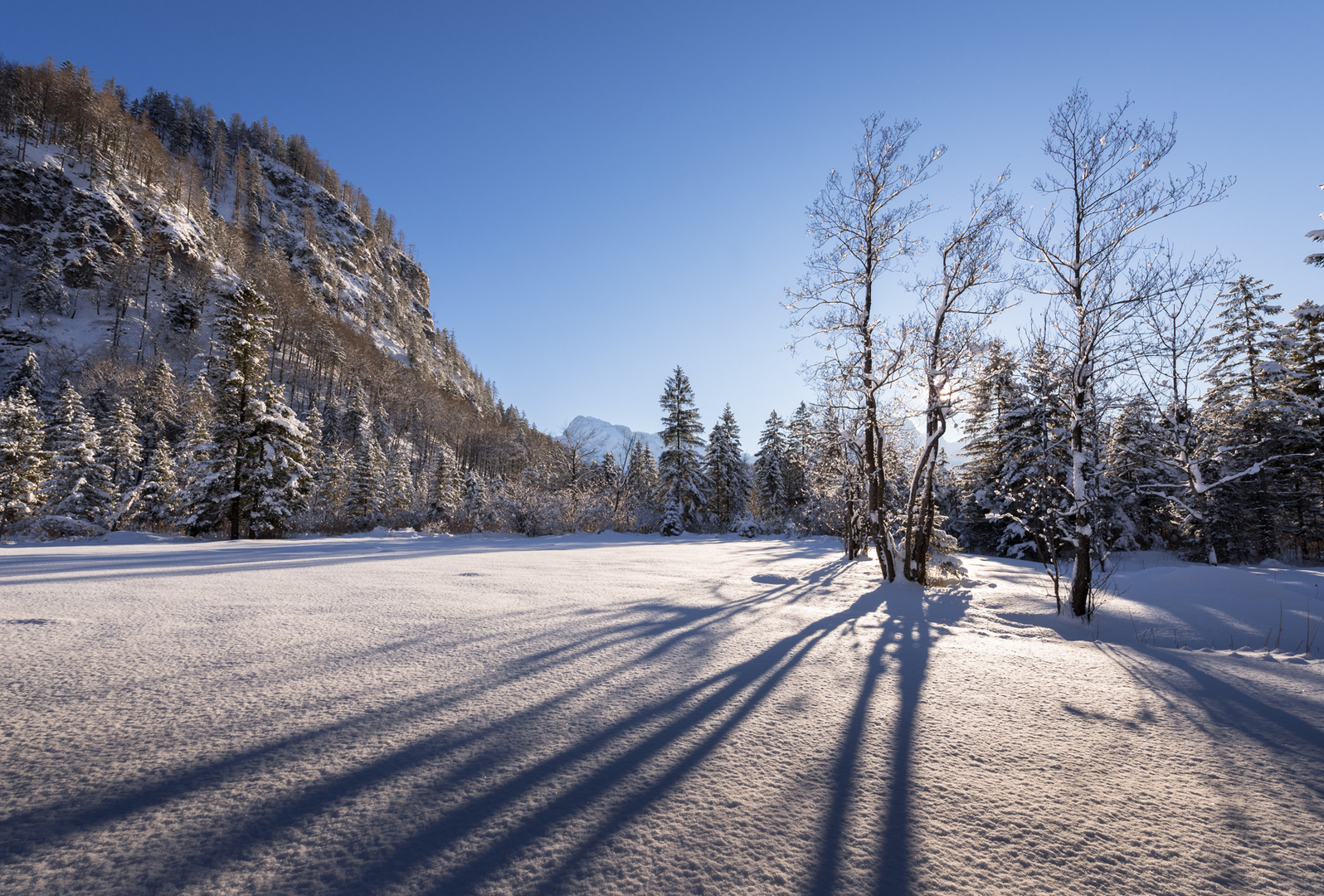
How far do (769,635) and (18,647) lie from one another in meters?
4.08

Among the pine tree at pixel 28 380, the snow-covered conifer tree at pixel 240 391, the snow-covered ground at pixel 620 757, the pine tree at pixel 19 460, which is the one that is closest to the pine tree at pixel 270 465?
the snow-covered conifer tree at pixel 240 391

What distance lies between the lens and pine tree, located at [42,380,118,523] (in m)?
21.3

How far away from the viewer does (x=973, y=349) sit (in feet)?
23.5

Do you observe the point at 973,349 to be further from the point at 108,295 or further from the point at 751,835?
the point at 108,295

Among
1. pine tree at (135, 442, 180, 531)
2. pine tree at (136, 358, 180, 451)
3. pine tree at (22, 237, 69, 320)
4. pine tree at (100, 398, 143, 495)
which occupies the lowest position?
pine tree at (135, 442, 180, 531)

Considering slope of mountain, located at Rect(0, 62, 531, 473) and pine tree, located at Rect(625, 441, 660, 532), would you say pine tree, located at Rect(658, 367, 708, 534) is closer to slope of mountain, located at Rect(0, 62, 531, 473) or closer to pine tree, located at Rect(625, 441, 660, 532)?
pine tree, located at Rect(625, 441, 660, 532)

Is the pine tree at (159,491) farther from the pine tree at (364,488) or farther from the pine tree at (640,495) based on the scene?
the pine tree at (640,495)

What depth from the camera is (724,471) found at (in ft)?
113

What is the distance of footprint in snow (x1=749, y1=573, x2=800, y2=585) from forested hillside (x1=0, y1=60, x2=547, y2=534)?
30530mm

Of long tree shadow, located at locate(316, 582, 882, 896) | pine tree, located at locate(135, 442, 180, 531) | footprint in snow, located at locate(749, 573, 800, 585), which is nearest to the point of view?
long tree shadow, located at locate(316, 582, 882, 896)

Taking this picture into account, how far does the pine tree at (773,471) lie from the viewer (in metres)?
36.2

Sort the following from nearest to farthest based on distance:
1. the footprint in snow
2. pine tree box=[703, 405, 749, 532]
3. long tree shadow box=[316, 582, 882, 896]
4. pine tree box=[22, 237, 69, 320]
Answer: long tree shadow box=[316, 582, 882, 896] < the footprint in snow < pine tree box=[703, 405, 749, 532] < pine tree box=[22, 237, 69, 320]

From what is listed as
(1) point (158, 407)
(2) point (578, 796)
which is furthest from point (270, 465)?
(1) point (158, 407)

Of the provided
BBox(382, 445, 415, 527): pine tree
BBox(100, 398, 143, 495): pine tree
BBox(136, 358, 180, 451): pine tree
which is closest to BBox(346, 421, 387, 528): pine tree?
BBox(382, 445, 415, 527): pine tree
